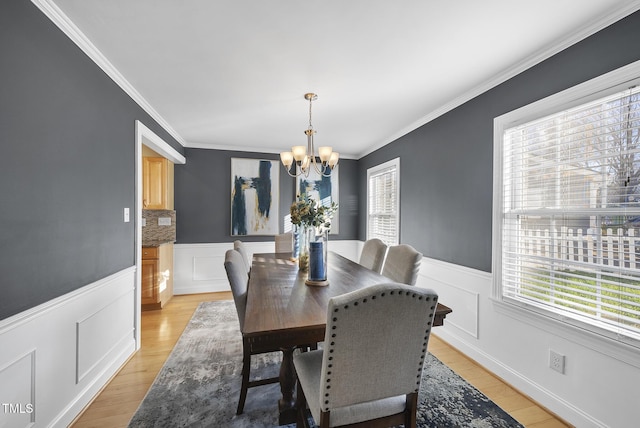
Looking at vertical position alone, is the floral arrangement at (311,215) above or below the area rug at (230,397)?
above

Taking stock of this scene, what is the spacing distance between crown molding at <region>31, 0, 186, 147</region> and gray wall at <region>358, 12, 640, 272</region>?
10.1 feet

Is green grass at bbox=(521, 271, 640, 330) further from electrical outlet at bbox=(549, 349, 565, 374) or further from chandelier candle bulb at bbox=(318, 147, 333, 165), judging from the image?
chandelier candle bulb at bbox=(318, 147, 333, 165)

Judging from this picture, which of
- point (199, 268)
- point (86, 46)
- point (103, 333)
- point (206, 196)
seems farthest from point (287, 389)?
point (206, 196)

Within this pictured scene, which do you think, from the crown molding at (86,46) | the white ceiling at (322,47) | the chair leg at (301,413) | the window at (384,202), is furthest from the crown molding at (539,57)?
the crown molding at (86,46)

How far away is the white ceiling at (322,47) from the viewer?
156 cm

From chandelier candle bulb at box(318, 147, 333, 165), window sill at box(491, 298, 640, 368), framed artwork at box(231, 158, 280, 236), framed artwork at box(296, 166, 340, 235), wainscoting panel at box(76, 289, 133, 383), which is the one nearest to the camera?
window sill at box(491, 298, 640, 368)

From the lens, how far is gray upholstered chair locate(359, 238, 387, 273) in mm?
2607

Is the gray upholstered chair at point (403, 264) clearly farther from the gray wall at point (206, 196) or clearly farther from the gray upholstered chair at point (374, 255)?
the gray wall at point (206, 196)

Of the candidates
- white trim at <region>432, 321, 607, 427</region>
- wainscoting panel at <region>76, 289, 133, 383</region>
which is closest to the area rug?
white trim at <region>432, 321, 607, 427</region>

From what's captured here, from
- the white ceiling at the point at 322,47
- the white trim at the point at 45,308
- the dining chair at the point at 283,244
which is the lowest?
the white trim at the point at 45,308

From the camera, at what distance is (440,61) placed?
82.4 inches

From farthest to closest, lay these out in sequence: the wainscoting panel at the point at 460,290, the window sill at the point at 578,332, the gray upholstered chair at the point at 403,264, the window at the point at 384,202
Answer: the window at the point at 384,202, the wainscoting panel at the point at 460,290, the gray upholstered chair at the point at 403,264, the window sill at the point at 578,332

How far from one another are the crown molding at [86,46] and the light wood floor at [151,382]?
2.41m

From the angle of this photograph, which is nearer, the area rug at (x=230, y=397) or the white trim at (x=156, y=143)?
the area rug at (x=230, y=397)
